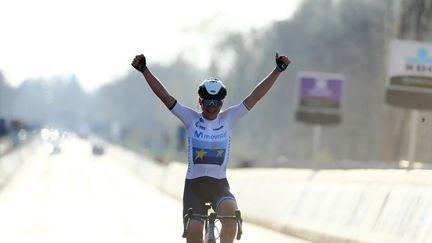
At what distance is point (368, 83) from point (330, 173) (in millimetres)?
78434

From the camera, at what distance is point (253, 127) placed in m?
125

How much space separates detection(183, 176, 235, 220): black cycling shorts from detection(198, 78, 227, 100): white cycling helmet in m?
0.68

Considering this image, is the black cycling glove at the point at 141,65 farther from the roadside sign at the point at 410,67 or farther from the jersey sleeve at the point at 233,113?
the roadside sign at the point at 410,67

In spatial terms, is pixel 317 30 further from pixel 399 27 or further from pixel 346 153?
pixel 399 27

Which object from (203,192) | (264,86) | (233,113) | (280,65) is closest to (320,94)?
(280,65)

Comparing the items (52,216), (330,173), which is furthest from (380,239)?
(52,216)

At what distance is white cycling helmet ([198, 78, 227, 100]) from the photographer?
814 cm

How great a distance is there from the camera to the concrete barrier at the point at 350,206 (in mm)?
12992

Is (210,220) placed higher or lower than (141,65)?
lower

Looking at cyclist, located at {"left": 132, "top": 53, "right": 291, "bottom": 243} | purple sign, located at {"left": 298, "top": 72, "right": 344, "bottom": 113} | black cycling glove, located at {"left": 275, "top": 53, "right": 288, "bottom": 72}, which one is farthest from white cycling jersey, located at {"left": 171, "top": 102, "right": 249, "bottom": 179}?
purple sign, located at {"left": 298, "top": 72, "right": 344, "bottom": 113}

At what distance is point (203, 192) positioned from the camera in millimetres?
8312

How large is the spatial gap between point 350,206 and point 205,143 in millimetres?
7716

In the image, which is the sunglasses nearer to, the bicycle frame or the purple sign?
the bicycle frame

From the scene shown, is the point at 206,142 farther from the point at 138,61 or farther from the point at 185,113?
the point at 138,61
